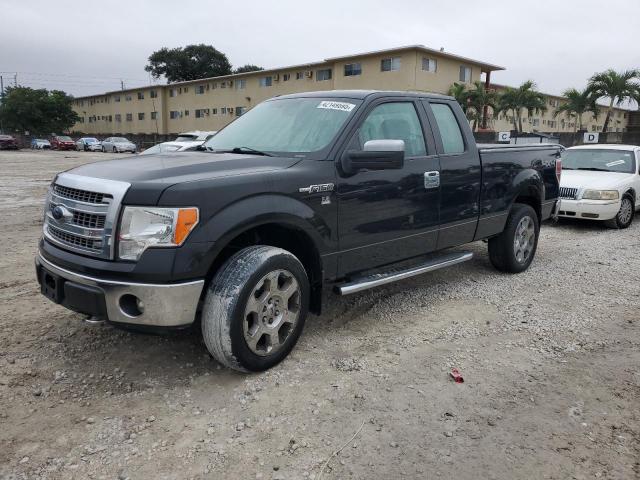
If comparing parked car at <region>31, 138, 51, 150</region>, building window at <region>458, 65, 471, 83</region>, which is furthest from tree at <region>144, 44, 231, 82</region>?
building window at <region>458, 65, 471, 83</region>

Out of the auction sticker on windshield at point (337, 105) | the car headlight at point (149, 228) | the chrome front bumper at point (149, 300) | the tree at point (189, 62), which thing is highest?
the tree at point (189, 62)

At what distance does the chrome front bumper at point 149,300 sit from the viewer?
2984 mm

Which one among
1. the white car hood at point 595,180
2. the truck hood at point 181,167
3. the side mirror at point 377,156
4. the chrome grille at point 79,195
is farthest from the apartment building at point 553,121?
the chrome grille at point 79,195

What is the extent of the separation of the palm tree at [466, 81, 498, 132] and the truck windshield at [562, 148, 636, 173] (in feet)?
94.2

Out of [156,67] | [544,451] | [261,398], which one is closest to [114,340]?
[261,398]

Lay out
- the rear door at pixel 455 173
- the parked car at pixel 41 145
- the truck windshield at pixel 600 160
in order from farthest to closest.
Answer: the parked car at pixel 41 145, the truck windshield at pixel 600 160, the rear door at pixel 455 173

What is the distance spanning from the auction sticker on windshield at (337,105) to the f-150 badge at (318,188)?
79 centimetres

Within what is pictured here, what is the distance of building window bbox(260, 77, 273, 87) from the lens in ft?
160

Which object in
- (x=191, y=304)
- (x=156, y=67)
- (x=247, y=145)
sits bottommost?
(x=191, y=304)

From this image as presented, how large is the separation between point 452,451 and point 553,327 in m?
2.18

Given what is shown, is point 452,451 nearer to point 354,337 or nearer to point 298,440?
point 298,440

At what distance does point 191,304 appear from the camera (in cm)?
310

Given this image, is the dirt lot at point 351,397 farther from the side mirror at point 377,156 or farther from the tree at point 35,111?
the tree at point 35,111

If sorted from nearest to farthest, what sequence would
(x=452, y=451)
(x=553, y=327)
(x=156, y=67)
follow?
1. (x=452, y=451)
2. (x=553, y=327)
3. (x=156, y=67)
